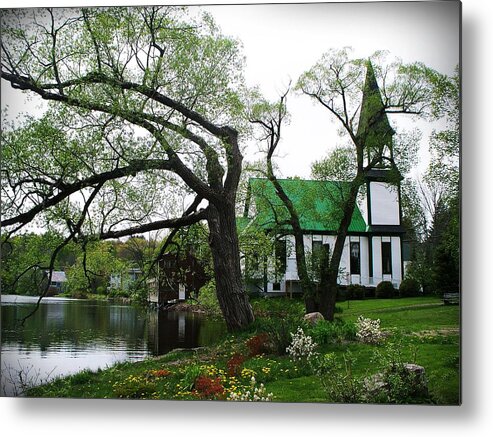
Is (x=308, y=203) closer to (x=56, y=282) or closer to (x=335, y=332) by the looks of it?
(x=335, y=332)

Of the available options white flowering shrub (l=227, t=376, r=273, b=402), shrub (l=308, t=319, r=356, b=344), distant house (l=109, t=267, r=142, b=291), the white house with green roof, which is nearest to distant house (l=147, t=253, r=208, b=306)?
distant house (l=109, t=267, r=142, b=291)

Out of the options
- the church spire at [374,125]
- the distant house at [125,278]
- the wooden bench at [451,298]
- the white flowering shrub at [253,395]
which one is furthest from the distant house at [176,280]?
the wooden bench at [451,298]

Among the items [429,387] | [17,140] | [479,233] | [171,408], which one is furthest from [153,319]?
[479,233]

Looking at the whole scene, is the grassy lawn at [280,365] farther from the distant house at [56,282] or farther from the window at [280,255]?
the distant house at [56,282]

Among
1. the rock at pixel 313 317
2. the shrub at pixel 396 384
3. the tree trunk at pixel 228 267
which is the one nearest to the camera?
the shrub at pixel 396 384

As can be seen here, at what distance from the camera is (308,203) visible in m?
4.95

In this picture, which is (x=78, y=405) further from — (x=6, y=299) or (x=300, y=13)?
(x=300, y=13)

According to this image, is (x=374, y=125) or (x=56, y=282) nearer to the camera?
(x=374, y=125)

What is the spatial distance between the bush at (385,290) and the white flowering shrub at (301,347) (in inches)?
24.3

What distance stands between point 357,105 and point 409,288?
4.75 ft

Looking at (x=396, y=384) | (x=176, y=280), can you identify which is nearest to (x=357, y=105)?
(x=176, y=280)

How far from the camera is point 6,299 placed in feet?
16.7

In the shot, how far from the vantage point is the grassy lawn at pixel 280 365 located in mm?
4621

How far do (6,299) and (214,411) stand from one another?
6.12 feet
